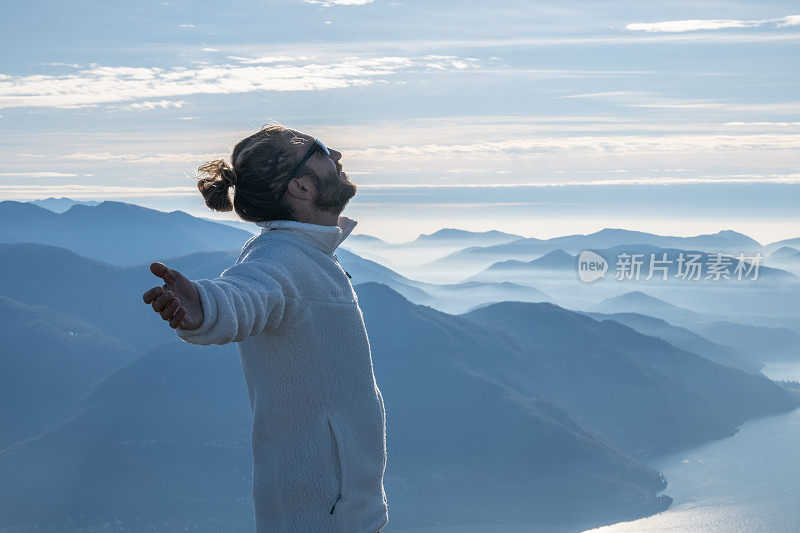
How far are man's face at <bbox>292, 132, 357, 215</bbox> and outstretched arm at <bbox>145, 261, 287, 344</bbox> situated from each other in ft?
1.22

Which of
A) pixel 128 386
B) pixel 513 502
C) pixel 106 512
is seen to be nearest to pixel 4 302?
pixel 128 386

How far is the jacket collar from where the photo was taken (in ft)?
8.29

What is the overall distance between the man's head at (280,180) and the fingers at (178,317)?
2.41 feet

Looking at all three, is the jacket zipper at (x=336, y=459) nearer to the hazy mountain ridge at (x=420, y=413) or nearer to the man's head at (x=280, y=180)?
the man's head at (x=280, y=180)

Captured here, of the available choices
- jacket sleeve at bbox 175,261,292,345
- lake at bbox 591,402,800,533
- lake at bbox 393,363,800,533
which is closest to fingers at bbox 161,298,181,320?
jacket sleeve at bbox 175,261,292,345

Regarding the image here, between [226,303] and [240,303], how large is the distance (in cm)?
7

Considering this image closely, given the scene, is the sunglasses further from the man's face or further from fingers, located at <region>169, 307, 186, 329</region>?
fingers, located at <region>169, 307, 186, 329</region>

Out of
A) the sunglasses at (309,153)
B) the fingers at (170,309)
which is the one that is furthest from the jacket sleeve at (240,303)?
the sunglasses at (309,153)

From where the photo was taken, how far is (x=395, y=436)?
104062 millimetres

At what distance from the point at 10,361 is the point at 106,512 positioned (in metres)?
37.6

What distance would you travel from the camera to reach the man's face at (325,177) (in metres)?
2.53

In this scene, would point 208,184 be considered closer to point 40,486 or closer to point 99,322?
point 40,486

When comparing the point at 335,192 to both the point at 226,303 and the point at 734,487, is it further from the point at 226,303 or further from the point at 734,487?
the point at 734,487

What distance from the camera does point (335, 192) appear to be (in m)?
2.59
